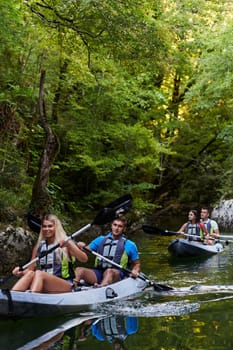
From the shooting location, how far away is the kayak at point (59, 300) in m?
5.31

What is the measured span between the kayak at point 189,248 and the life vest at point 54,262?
5703mm

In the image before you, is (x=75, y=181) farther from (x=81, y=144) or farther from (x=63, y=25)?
(x=63, y=25)

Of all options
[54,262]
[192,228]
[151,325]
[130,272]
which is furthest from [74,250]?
[192,228]

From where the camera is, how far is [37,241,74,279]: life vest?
19.8 feet

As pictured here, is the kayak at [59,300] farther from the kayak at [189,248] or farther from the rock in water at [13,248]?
the kayak at [189,248]

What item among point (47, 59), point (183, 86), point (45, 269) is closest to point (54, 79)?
point (47, 59)

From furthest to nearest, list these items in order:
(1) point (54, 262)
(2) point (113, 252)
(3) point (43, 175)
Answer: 1. (3) point (43, 175)
2. (2) point (113, 252)
3. (1) point (54, 262)

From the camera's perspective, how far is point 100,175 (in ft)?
49.7

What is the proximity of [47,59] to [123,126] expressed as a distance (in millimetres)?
3381

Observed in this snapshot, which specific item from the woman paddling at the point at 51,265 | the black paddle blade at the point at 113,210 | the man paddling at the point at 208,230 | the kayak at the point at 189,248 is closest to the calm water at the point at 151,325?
the woman paddling at the point at 51,265

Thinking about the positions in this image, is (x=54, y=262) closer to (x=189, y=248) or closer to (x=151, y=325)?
(x=151, y=325)

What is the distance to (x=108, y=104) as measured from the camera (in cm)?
1519

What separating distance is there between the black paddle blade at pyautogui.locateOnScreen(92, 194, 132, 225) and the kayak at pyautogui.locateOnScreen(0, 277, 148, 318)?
90 centimetres

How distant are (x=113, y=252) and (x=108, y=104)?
878 centimetres
